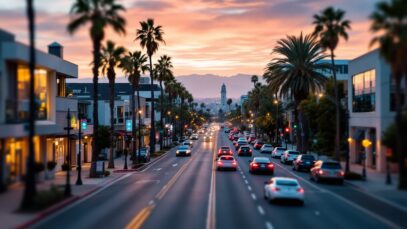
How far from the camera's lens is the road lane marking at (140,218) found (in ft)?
70.7

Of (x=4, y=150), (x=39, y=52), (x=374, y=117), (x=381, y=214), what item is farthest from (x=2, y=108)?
(x=374, y=117)

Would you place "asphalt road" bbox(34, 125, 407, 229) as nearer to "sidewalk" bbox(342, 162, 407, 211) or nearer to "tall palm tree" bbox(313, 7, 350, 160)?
"sidewalk" bbox(342, 162, 407, 211)

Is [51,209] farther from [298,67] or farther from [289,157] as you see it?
[298,67]

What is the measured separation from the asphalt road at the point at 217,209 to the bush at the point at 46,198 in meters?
0.81

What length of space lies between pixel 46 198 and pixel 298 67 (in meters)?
50.9

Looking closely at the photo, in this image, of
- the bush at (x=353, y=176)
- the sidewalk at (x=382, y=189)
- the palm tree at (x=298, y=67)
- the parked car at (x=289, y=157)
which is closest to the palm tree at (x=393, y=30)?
the sidewalk at (x=382, y=189)

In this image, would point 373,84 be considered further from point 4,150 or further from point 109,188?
point 4,150

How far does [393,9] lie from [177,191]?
16.1m

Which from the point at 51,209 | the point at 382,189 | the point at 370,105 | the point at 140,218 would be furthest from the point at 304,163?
the point at 140,218

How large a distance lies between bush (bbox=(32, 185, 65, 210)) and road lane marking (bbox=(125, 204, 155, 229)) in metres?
4.46

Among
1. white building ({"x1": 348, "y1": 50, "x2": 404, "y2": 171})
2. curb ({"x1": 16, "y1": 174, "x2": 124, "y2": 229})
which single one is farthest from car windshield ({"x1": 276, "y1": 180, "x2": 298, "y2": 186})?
white building ({"x1": 348, "y1": 50, "x2": 404, "y2": 171})

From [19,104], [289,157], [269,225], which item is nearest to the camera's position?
[269,225]

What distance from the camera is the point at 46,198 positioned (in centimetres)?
2647

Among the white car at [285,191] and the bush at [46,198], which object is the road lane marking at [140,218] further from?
the white car at [285,191]
